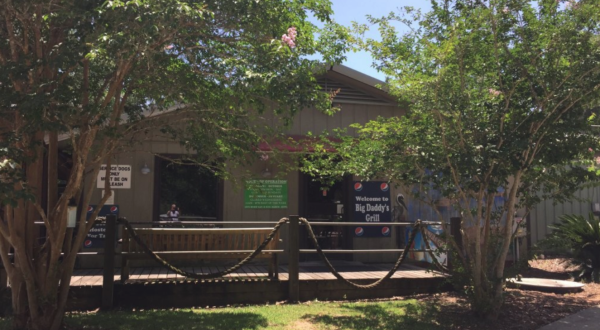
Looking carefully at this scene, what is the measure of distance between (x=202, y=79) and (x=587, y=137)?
4818 millimetres

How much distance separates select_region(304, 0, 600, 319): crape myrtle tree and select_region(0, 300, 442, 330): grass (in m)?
1.09

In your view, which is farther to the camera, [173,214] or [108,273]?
[173,214]

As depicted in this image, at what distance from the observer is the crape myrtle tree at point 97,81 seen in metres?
4.95

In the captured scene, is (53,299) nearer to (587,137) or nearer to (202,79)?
(202,79)

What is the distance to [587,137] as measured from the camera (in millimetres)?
6051

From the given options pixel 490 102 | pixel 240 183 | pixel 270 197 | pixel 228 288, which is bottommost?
pixel 228 288

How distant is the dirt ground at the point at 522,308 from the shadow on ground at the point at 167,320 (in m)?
2.67

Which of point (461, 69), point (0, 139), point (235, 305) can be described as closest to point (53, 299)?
point (0, 139)

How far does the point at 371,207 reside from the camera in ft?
37.4

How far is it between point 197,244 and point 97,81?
2.98 metres

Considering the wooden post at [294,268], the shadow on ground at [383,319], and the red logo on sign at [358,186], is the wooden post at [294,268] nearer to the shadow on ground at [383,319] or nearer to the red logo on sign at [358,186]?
the shadow on ground at [383,319]

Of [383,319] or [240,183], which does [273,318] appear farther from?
[240,183]

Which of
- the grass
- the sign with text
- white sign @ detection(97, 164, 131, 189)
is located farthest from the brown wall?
the grass

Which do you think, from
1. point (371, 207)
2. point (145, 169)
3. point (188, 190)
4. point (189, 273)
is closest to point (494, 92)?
point (189, 273)
